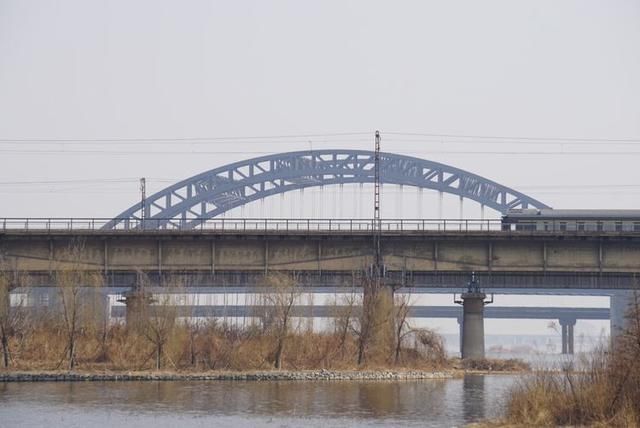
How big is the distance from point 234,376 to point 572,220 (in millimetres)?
36495

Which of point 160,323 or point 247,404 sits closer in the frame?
point 247,404

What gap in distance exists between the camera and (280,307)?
80125 mm

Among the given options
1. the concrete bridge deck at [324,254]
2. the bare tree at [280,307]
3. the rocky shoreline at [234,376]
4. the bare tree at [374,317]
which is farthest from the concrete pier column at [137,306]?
the bare tree at [374,317]

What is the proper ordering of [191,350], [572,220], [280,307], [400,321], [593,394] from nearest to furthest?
[593,394] < [191,350] < [280,307] < [400,321] < [572,220]

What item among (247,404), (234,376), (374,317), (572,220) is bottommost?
(247,404)

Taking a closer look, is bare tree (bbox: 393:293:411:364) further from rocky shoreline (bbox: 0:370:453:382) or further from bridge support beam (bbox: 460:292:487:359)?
bridge support beam (bbox: 460:292:487:359)

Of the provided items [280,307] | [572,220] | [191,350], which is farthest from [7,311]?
[572,220]

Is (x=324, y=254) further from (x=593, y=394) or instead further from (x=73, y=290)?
(x=593, y=394)

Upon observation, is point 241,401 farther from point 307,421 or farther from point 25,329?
point 25,329

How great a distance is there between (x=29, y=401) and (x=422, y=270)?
36.9 m

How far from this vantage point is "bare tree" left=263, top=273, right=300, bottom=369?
7938 centimetres

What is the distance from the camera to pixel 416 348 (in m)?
85.2

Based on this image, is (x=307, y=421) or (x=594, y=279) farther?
(x=594, y=279)

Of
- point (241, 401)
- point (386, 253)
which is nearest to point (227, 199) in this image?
point (386, 253)
